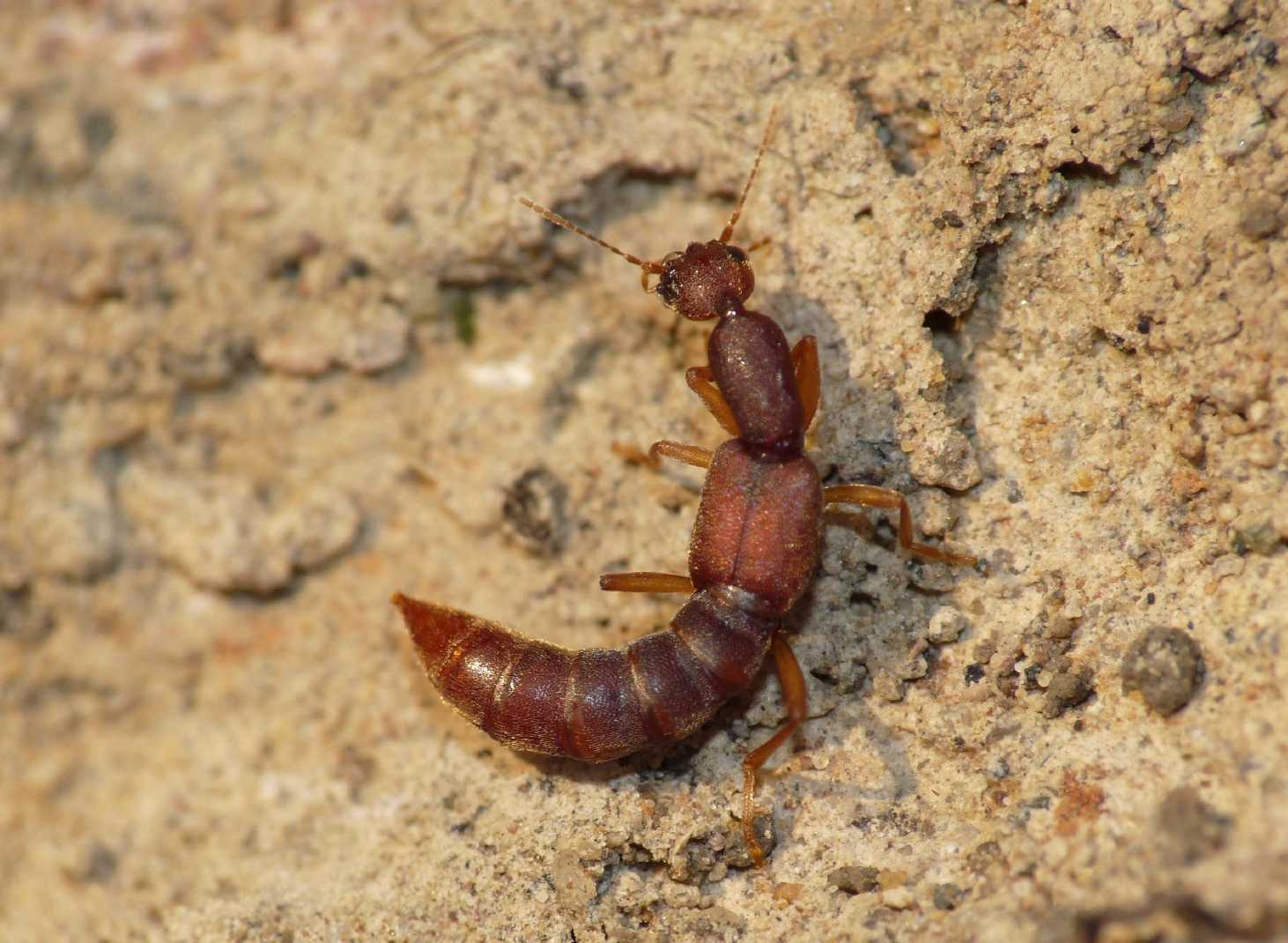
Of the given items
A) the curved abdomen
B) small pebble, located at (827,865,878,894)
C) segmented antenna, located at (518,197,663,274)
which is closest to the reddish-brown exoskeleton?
the curved abdomen

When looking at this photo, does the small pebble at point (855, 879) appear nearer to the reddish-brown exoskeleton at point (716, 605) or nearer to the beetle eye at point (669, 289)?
the reddish-brown exoskeleton at point (716, 605)

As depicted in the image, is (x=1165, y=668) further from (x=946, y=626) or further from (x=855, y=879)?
(x=855, y=879)

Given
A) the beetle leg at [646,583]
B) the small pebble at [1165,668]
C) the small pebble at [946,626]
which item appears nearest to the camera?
the small pebble at [1165,668]

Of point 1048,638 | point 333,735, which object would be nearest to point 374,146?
point 333,735

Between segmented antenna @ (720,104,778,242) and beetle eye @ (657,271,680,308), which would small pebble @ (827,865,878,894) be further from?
segmented antenna @ (720,104,778,242)

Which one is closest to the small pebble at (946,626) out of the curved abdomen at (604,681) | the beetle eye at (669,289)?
the curved abdomen at (604,681)

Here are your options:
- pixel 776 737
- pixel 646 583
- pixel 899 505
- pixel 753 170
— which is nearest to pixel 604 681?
pixel 646 583
